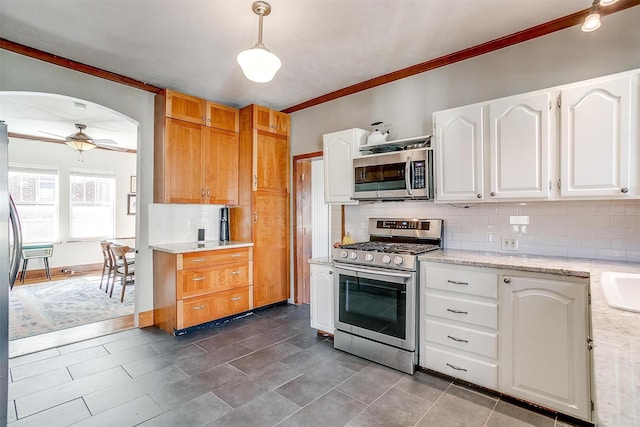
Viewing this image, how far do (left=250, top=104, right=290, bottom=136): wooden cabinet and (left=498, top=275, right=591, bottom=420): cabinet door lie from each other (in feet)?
10.5

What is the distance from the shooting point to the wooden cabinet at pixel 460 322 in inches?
86.8

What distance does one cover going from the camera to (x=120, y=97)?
11.3ft

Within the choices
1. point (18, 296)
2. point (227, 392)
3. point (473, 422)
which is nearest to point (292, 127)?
point (227, 392)

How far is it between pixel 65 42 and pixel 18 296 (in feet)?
14.3

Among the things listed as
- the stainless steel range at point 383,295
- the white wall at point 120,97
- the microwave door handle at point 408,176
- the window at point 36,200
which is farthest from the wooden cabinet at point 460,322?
the window at point 36,200

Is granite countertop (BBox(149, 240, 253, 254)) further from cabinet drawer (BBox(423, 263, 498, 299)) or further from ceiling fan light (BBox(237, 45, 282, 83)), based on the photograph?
cabinet drawer (BBox(423, 263, 498, 299))

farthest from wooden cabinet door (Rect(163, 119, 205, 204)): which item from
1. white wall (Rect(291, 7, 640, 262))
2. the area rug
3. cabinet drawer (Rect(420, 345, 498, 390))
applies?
cabinet drawer (Rect(420, 345, 498, 390))

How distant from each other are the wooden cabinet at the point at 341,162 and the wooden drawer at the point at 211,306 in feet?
5.20

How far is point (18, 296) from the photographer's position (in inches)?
194

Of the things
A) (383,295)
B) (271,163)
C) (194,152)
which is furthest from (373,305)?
(194,152)

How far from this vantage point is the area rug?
12.1ft

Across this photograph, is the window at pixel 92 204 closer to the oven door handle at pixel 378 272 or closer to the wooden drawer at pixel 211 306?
the wooden drawer at pixel 211 306

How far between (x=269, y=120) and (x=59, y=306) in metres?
3.90

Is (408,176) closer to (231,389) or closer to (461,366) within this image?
(461,366)
